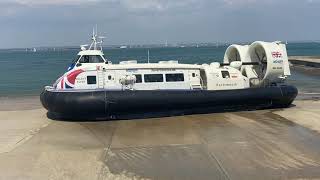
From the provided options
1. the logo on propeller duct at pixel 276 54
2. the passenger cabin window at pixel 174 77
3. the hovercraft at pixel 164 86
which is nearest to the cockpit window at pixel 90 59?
the hovercraft at pixel 164 86

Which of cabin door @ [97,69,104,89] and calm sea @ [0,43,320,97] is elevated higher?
cabin door @ [97,69,104,89]

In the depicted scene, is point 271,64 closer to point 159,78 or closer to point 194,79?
point 194,79

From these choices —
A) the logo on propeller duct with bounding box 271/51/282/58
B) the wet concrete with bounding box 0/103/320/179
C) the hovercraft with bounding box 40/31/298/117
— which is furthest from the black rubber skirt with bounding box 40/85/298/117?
the logo on propeller duct with bounding box 271/51/282/58

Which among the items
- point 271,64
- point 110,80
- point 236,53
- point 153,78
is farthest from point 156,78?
point 236,53

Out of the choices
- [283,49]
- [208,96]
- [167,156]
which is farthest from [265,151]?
[283,49]

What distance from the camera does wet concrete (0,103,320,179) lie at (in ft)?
25.3

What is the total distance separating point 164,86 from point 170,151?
4730 millimetres

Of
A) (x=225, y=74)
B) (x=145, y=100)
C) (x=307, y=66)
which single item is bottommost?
(x=307, y=66)

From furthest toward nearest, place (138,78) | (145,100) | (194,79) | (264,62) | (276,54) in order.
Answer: (264,62) → (276,54) → (194,79) → (138,78) → (145,100)

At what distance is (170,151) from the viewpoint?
918 cm

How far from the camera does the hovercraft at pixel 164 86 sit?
42.0ft

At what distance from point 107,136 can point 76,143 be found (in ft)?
3.09

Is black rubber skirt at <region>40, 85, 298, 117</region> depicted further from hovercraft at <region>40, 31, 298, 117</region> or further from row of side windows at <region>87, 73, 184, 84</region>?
row of side windows at <region>87, 73, 184, 84</region>

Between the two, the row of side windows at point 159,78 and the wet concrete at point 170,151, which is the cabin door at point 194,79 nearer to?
the row of side windows at point 159,78
